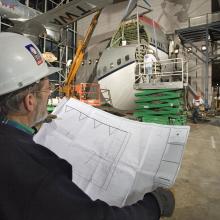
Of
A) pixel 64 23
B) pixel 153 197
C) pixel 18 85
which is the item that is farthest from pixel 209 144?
pixel 64 23

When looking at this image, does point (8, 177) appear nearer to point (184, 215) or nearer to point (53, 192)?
point (53, 192)

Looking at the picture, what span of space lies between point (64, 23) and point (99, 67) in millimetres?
1560

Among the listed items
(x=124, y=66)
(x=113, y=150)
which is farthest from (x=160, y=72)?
(x=113, y=150)

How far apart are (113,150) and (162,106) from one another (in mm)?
3814

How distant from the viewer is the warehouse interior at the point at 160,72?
1579 millimetres

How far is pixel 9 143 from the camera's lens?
41cm

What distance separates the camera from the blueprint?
2.09 ft

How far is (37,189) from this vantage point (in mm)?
363

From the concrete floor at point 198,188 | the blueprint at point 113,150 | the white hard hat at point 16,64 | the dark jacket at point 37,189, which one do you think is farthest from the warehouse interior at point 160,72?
the dark jacket at point 37,189

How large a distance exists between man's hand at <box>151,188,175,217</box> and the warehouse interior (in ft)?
1.63

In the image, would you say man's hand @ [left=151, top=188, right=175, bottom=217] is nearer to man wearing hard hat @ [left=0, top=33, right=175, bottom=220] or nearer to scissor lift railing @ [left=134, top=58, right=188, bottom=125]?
man wearing hard hat @ [left=0, top=33, right=175, bottom=220]

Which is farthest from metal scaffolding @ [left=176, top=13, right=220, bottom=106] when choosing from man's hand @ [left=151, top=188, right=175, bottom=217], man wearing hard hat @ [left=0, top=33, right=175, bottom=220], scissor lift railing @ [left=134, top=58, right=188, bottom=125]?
man wearing hard hat @ [left=0, top=33, right=175, bottom=220]

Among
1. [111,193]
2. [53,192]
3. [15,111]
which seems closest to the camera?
[53,192]

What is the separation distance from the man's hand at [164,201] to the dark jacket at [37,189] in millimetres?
132
